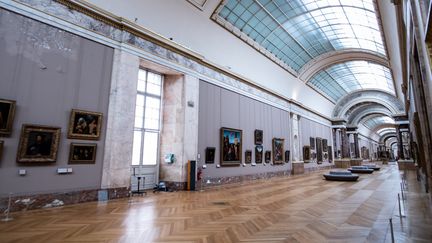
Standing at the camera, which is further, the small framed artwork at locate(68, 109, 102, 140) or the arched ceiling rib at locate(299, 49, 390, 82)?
the arched ceiling rib at locate(299, 49, 390, 82)

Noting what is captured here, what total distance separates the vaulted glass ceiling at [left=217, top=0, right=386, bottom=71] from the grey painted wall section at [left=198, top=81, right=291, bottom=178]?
4027 millimetres

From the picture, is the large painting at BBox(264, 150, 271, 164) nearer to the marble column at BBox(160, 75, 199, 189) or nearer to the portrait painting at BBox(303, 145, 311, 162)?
the marble column at BBox(160, 75, 199, 189)

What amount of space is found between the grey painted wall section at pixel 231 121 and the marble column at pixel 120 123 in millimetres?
3998

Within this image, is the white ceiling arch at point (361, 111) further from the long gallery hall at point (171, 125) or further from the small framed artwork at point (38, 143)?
the small framed artwork at point (38, 143)

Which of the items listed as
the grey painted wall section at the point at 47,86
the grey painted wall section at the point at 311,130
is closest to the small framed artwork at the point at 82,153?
the grey painted wall section at the point at 47,86

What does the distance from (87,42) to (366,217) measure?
30.9 feet

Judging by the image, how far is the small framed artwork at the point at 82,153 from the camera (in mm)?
7550

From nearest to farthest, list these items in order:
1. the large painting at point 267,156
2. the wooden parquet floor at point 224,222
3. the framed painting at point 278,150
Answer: the wooden parquet floor at point 224,222 < the large painting at point 267,156 < the framed painting at point 278,150

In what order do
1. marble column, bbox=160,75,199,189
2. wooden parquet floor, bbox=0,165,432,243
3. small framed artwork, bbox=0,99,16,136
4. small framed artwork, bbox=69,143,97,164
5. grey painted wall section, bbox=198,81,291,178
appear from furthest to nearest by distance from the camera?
grey painted wall section, bbox=198,81,291,178 → marble column, bbox=160,75,199,189 → small framed artwork, bbox=69,143,97,164 → small framed artwork, bbox=0,99,16,136 → wooden parquet floor, bbox=0,165,432,243

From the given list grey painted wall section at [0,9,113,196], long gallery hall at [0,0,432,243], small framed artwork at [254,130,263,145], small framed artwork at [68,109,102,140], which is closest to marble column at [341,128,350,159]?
long gallery hall at [0,0,432,243]

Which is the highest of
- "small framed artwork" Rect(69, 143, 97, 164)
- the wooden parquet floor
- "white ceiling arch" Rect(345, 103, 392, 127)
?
"white ceiling arch" Rect(345, 103, 392, 127)

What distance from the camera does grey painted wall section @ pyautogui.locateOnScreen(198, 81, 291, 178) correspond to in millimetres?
12734

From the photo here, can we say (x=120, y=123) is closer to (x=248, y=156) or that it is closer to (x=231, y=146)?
(x=231, y=146)

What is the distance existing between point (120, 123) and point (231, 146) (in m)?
6.89
